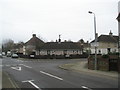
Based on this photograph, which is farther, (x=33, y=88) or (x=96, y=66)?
(x=96, y=66)

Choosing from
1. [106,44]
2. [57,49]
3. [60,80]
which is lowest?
[60,80]

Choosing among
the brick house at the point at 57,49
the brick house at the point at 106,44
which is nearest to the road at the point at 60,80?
the brick house at the point at 106,44

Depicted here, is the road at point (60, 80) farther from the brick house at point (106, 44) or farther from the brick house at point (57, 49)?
the brick house at point (57, 49)

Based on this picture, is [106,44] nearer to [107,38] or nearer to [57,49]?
[107,38]

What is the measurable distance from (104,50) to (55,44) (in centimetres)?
1748

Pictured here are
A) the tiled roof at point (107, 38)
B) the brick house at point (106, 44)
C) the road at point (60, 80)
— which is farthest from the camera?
the tiled roof at point (107, 38)

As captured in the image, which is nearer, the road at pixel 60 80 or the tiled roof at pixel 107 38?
the road at pixel 60 80

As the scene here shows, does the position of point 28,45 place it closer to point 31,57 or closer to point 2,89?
point 31,57

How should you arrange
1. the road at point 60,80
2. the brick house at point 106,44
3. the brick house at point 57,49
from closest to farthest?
the road at point 60,80, the brick house at point 106,44, the brick house at point 57,49

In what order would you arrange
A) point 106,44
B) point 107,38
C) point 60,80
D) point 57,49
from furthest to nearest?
point 57,49 < point 107,38 < point 106,44 < point 60,80

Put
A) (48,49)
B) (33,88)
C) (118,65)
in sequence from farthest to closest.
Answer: (48,49)
(118,65)
(33,88)

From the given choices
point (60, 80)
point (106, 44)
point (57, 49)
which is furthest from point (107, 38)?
point (60, 80)

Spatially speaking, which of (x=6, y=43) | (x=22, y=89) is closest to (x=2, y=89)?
(x=22, y=89)

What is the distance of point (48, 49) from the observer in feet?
263
